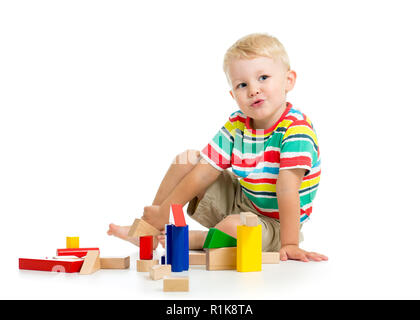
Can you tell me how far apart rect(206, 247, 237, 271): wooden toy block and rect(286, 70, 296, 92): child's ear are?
642mm

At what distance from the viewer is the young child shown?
1.81 m

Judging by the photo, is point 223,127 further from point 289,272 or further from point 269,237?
point 289,272

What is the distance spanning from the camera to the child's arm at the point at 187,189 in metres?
2.05

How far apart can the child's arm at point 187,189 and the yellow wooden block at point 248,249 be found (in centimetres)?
53

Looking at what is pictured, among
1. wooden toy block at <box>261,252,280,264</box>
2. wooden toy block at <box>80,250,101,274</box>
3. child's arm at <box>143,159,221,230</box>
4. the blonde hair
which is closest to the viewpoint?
wooden toy block at <box>80,250,101,274</box>

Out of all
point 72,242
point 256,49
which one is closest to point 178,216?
point 72,242

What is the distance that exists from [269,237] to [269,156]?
0.87 ft

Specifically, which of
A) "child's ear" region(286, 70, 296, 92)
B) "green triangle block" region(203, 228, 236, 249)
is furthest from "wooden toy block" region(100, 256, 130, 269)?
"child's ear" region(286, 70, 296, 92)

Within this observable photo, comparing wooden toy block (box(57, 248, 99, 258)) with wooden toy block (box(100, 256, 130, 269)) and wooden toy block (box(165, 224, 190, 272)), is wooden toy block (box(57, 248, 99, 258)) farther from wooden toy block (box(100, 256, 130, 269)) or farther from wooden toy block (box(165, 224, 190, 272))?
wooden toy block (box(165, 224, 190, 272))

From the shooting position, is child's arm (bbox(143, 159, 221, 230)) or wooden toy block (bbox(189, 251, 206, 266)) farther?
child's arm (bbox(143, 159, 221, 230))

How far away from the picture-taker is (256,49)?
187 centimetres

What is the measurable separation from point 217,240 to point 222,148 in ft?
1.83

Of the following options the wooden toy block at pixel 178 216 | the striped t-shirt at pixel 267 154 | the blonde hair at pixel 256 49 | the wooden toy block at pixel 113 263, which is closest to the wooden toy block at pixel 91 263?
the wooden toy block at pixel 113 263
